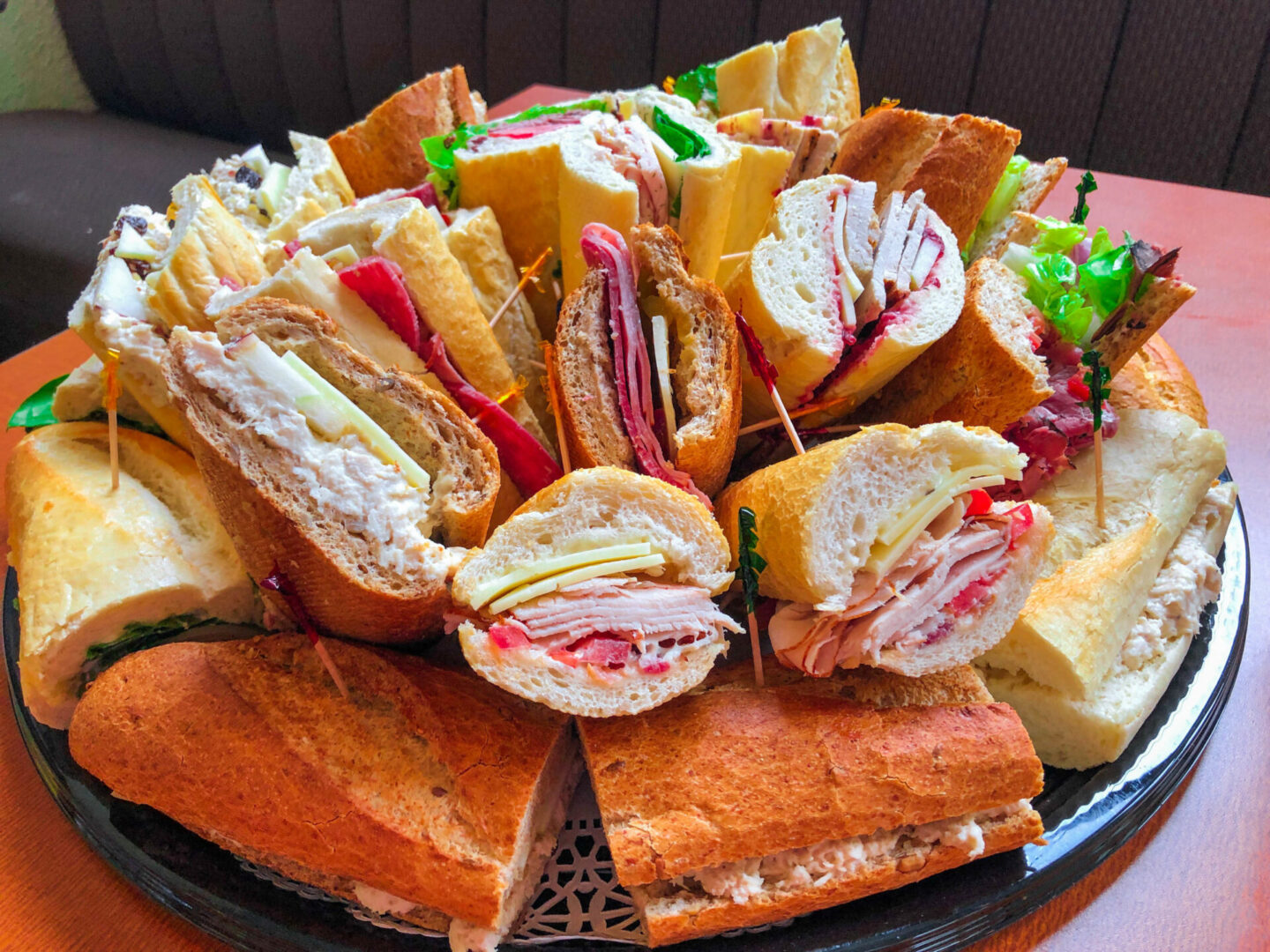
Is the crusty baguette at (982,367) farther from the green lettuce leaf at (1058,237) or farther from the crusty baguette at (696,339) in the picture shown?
the crusty baguette at (696,339)


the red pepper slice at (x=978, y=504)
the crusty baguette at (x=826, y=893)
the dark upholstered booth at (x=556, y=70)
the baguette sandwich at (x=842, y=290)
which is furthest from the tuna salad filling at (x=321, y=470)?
the dark upholstered booth at (x=556, y=70)

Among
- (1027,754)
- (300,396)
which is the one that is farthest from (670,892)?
(300,396)

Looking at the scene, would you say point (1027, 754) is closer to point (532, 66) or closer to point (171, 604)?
point (171, 604)

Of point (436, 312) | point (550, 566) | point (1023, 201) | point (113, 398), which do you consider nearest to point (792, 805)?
point (550, 566)

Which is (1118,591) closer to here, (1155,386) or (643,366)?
(1155,386)

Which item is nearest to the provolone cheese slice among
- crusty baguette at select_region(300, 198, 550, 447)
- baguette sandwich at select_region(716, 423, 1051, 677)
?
baguette sandwich at select_region(716, 423, 1051, 677)

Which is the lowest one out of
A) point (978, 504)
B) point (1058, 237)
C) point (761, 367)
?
point (978, 504)
